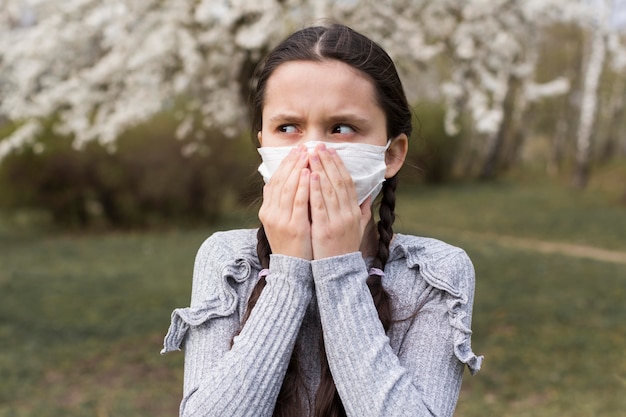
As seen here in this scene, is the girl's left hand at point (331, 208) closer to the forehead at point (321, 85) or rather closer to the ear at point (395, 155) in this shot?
the forehead at point (321, 85)

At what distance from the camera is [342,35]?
5.75 ft

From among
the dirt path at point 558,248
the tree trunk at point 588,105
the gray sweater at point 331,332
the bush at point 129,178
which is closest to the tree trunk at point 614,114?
the tree trunk at point 588,105

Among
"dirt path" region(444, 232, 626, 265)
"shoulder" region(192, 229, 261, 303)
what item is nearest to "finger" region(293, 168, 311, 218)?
"shoulder" region(192, 229, 261, 303)

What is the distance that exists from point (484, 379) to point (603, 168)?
20.0m

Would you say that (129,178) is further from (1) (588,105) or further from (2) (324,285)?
(1) (588,105)

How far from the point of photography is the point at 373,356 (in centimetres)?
149

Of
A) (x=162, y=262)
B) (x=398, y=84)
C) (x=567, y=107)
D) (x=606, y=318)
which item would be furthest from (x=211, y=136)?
(x=567, y=107)

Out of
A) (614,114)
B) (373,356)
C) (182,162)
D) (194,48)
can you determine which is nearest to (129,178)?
(182,162)

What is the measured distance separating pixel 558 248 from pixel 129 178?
8221mm

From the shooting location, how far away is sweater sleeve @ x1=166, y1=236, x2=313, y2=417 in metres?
1.47

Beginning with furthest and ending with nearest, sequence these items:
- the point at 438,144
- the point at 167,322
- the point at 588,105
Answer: the point at 438,144
the point at 588,105
the point at 167,322

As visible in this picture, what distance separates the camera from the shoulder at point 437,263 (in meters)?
1.68

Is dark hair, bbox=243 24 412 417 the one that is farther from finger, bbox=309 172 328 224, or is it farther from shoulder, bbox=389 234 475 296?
finger, bbox=309 172 328 224

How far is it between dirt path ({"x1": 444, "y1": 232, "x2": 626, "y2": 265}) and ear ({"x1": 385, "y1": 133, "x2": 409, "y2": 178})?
10.4 m
